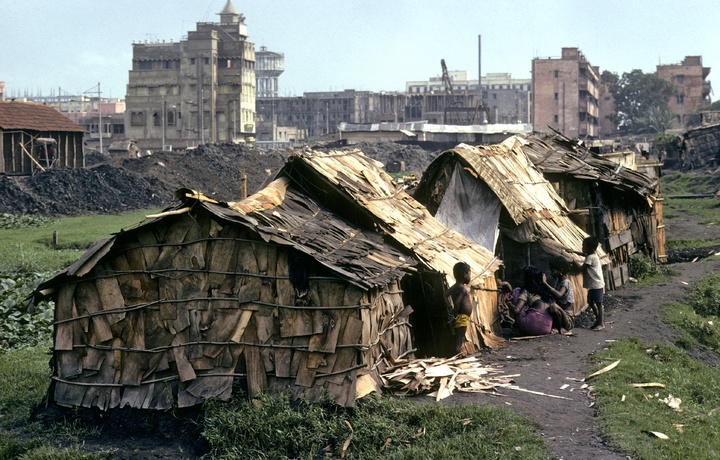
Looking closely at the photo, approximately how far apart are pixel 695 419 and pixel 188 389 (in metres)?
5.63

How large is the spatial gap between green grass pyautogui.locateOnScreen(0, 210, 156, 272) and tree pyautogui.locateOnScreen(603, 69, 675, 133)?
68.8 metres

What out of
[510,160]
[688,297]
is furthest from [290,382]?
[688,297]

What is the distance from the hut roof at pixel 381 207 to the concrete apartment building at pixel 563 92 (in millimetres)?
74128

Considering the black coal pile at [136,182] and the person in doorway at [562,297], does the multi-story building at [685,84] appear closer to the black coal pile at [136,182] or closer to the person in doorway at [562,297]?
the black coal pile at [136,182]

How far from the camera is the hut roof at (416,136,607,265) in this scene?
17.3 metres

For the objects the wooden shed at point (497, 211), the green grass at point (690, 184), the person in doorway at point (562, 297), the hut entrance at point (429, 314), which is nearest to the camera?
the hut entrance at point (429, 314)

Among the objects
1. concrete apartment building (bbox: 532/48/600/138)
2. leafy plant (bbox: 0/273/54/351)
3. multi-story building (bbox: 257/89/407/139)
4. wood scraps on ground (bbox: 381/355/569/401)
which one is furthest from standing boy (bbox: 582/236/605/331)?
multi-story building (bbox: 257/89/407/139)

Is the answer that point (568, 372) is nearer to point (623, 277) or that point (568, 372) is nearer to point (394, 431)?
point (394, 431)

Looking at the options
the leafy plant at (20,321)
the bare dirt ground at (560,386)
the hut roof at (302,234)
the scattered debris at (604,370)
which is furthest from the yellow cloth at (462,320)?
the leafy plant at (20,321)

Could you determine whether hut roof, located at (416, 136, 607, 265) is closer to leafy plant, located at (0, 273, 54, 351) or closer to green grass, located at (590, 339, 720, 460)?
green grass, located at (590, 339, 720, 460)

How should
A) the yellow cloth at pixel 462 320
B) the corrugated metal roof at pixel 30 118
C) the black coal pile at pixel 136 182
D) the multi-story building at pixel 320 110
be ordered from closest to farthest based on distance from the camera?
the yellow cloth at pixel 462 320 < the black coal pile at pixel 136 182 < the corrugated metal roof at pixel 30 118 < the multi-story building at pixel 320 110

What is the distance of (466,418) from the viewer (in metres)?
10.7

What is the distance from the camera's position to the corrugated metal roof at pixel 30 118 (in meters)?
48.4

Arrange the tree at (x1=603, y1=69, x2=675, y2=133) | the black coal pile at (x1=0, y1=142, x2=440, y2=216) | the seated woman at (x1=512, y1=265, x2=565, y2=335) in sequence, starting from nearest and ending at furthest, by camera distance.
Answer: the seated woman at (x1=512, y1=265, x2=565, y2=335) < the black coal pile at (x1=0, y1=142, x2=440, y2=216) < the tree at (x1=603, y1=69, x2=675, y2=133)
